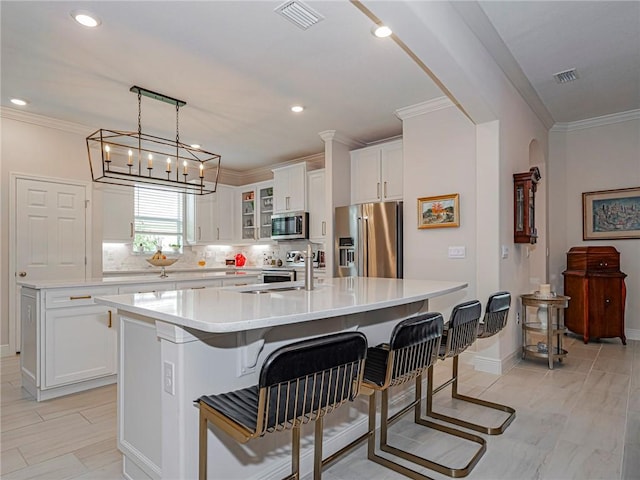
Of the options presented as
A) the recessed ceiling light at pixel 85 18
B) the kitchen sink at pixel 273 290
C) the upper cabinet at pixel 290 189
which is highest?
the recessed ceiling light at pixel 85 18

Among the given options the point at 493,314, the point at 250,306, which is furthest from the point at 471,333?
the point at 250,306

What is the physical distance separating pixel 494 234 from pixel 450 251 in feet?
1.73

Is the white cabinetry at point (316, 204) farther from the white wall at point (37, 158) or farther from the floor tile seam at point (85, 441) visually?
the floor tile seam at point (85, 441)

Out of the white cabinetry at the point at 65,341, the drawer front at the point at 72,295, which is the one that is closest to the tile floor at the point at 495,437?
the white cabinetry at the point at 65,341

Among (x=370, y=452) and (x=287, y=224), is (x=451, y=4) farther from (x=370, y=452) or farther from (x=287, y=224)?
(x=287, y=224)

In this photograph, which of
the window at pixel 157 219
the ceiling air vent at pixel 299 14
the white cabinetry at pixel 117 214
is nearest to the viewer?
the ceiling air vent at pixel 299 14

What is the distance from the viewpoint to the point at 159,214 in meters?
6.42

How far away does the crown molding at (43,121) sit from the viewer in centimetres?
439

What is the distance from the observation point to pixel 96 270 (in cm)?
512

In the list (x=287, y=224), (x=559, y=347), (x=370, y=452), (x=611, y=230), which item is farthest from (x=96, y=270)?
(x=611, y=230)

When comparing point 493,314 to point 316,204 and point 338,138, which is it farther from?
point 316,204

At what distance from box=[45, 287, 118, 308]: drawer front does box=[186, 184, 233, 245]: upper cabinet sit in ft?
11.3

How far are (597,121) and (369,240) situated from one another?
3.41 meters

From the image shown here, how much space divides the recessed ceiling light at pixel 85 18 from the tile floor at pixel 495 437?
2.76 meters
